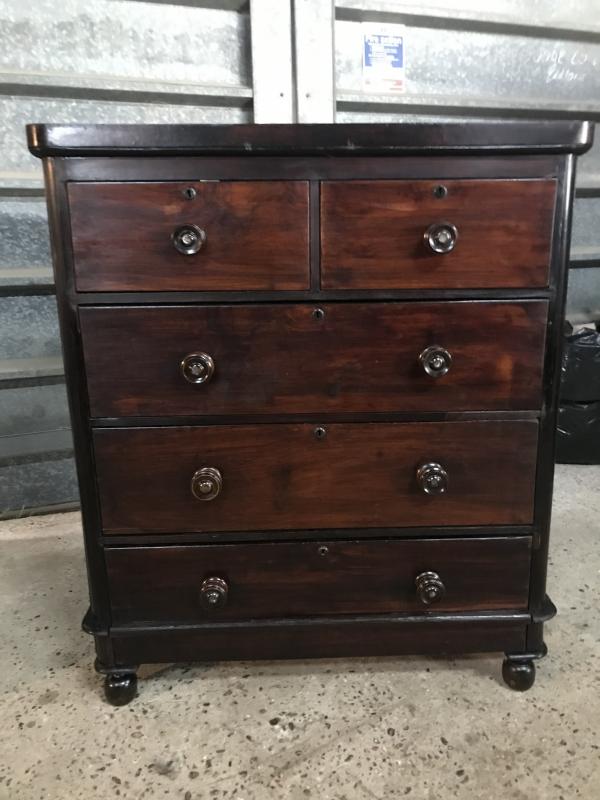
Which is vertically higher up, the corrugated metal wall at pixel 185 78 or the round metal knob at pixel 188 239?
the corrugated metal wall at pixel 185 78

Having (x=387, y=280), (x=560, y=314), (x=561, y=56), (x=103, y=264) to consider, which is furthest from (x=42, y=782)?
(x=561, y=56)

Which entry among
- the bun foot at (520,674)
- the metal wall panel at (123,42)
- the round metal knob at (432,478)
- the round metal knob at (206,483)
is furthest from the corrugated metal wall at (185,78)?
the bun foot at (520,674)

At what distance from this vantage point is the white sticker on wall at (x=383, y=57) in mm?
2012

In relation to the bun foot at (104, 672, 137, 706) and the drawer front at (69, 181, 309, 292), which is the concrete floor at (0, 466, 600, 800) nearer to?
the bun foot at (104, 672, 137, 706)

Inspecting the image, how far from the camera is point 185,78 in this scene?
6.23 ft

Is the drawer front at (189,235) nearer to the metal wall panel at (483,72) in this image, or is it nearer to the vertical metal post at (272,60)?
the vertical metal post at (272,60)

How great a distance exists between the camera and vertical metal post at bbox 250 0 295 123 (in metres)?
1.82

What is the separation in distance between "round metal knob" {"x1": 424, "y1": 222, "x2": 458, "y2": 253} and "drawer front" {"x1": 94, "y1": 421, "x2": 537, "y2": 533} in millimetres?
329

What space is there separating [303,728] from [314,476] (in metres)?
0.51

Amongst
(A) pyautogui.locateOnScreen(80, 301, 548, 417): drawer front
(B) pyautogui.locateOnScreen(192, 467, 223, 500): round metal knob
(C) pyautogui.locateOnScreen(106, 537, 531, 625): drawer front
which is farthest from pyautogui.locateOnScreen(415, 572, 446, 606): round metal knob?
(B) pyautogui.locateOnScreen(192, 467, 223, 500): round metal knob

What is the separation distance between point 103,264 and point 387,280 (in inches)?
19.7

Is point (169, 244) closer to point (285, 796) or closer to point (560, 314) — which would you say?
point (560, 314)

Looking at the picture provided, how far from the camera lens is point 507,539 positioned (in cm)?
117

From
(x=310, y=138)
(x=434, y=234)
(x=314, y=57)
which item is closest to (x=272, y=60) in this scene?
(x=314, y=57)
